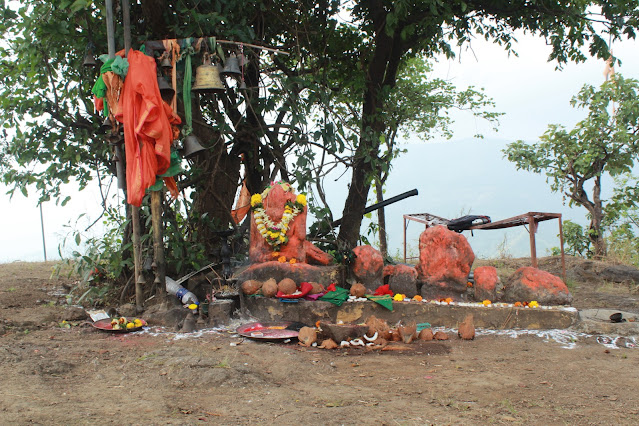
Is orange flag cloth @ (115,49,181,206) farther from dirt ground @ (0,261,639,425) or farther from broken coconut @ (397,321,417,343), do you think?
broken coconut @ (397,321,417,343)

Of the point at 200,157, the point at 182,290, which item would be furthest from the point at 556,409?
the point at 200,157

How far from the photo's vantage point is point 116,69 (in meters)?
6.08

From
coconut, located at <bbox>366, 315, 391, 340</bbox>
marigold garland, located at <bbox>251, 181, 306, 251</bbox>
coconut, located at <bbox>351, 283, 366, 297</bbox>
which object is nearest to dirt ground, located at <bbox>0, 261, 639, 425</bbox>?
coconut, located at <bbox>366, 315, 391, 340</bbox>

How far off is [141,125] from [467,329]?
13.0 ft

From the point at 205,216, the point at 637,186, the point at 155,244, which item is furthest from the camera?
the point at 637,186

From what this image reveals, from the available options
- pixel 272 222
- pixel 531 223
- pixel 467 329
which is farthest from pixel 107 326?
pixel 531 223

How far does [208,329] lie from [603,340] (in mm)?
4046

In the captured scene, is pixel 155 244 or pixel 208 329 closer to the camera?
pixel 208 329

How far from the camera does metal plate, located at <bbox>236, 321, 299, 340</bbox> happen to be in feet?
18.8

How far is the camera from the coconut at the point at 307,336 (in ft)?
18.3

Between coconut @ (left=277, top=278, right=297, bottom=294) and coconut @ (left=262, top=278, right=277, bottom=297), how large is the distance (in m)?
0.06

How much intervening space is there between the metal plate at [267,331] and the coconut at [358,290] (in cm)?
85

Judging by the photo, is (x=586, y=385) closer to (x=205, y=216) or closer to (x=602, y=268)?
(x=205, y=216)

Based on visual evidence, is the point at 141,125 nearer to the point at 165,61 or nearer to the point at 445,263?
the point at 165,61
